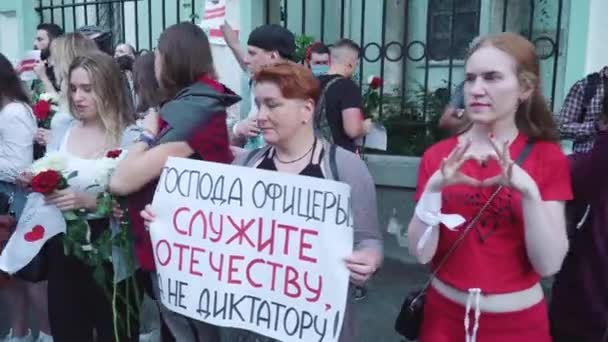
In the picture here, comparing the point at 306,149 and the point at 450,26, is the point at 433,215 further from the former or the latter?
the point at 450,26

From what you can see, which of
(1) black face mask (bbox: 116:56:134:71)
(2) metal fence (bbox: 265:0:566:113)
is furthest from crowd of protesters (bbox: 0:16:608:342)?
(2) metal fence (bbox: 265:0:566:113)

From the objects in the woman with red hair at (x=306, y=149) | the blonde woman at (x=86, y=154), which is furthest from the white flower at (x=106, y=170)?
the woman with red hair at (x=306, y=149)

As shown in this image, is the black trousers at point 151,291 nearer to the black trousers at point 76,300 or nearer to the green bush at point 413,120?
the black trousers at point 76,300

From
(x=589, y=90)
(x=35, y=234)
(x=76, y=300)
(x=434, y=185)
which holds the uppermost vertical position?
(x=589, y=90)

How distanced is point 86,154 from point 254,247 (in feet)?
4.09

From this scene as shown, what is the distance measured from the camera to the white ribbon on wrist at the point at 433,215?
186 centimetres

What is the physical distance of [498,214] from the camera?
1950 millimetres

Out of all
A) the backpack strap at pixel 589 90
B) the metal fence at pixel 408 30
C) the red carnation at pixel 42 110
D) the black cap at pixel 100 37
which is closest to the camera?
the red carnation at pixel 42 110

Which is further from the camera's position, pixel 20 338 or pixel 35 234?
pixel 20 338

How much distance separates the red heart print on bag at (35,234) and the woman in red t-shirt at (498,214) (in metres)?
1.93

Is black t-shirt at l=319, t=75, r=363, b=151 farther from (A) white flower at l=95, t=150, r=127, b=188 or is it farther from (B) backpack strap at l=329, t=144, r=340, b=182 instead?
(B) backpack strap at l=329, t=144, r=340, b=182

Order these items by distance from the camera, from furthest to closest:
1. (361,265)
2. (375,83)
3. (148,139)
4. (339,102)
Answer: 1. (375,83)
2. (339,102)
3. (148,139)
4. (361,265)

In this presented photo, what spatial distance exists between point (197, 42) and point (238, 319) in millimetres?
1180

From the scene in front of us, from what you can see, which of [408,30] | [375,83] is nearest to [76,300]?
[375,83]
